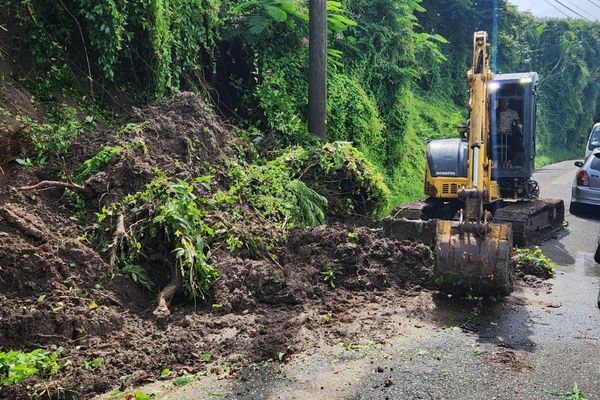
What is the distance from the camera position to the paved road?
4.40m

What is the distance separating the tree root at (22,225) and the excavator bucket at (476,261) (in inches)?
164

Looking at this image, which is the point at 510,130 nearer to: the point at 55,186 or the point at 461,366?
the point at 461,366

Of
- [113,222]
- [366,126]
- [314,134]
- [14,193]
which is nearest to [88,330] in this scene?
[113,222]

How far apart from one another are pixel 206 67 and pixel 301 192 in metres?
3.67

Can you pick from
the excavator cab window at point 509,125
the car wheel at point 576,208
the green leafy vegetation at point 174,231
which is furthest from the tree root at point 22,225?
the car wheel at point 576,208

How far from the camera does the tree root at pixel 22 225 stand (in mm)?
5387

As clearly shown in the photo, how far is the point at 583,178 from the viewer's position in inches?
513

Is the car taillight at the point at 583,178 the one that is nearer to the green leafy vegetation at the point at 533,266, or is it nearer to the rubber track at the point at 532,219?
the rubber track at the point at 532,219

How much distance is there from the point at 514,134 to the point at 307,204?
5.28 m

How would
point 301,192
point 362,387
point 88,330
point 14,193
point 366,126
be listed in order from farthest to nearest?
point 366,126 → point 301,192 → point 14,193 → point 88,330 → point 362,387

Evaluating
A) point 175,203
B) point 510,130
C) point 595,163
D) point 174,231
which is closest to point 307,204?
point 175,203

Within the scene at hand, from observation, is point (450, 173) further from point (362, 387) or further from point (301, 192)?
point (362, 387)

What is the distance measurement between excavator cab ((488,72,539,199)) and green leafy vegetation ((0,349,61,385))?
8.74 meters

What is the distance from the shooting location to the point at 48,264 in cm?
521
